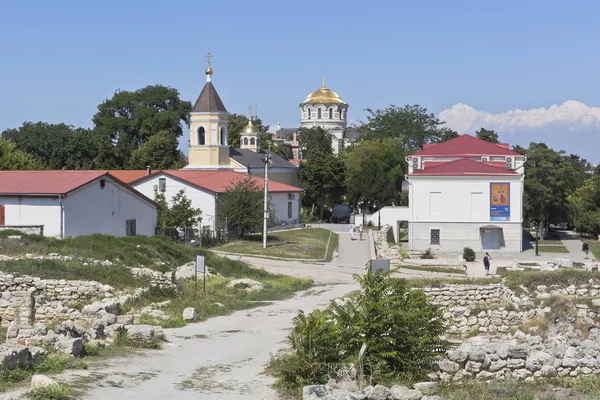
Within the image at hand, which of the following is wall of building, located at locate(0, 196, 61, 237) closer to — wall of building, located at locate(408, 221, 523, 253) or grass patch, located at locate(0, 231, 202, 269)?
grass patch, located at locate(0, 231, 202, 269)

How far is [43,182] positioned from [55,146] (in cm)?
5364

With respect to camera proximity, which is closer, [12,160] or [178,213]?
[178,213]

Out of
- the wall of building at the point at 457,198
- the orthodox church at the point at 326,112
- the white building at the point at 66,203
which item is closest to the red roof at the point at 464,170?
the wall of building at the point at 457,198

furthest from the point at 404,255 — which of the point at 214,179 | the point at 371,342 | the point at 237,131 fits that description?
the point at 237,131

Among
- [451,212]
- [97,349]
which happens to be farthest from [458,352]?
[451,212]

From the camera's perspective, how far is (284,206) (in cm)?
6906

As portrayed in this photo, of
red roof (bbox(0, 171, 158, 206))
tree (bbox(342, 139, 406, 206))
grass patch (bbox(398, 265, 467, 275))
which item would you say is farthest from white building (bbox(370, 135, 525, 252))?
red roof (bbox(0, 171, 158, 206))

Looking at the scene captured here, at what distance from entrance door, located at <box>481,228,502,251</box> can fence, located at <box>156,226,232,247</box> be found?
1679cm

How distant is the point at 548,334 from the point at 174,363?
9849mm

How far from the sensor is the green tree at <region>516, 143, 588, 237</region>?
74438 mm

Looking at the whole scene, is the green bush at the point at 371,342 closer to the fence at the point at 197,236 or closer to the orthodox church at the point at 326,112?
the fence at the point at 197,236

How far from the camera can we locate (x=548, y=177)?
252 feet

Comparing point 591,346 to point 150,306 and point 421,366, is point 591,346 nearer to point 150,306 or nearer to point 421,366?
point 421,366

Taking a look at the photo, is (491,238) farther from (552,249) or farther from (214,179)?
(214,179)
